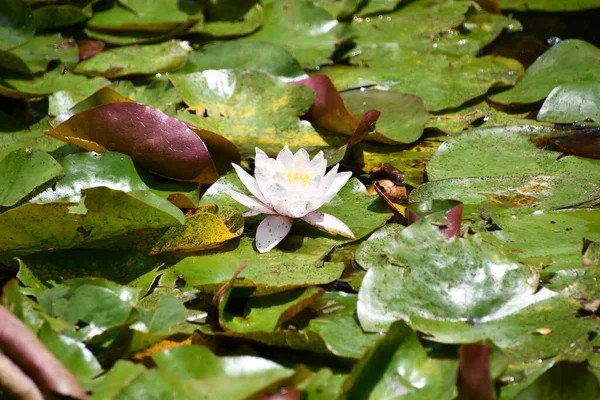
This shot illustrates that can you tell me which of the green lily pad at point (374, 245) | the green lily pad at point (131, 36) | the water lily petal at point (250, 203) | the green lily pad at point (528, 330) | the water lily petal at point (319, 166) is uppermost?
the water lily petal at point (319, 166)

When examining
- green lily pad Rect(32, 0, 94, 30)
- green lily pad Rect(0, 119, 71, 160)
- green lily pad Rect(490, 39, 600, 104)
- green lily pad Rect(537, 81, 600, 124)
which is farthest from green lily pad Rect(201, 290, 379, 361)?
green lily pad Rect(32, 0, 94, 30)

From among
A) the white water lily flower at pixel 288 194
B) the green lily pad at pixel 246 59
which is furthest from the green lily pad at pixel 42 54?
the white water lily flower at pixel 288 194

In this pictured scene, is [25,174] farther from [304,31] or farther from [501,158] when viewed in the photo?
[304,31]

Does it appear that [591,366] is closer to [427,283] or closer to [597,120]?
[427,283]

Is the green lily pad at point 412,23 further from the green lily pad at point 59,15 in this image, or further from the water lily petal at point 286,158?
the water lily petal at point 286,158

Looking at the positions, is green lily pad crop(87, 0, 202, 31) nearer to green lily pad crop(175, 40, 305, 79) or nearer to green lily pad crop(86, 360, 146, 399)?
green lily pad crop(175, 40, 305, 79)


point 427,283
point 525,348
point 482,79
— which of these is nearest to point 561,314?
point 525,348
